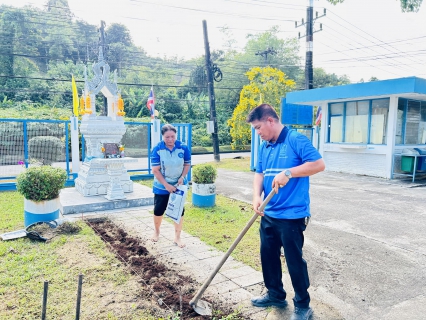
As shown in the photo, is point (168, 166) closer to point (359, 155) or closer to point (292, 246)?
point (292, 246)

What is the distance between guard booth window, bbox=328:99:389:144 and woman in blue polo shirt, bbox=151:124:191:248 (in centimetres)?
949

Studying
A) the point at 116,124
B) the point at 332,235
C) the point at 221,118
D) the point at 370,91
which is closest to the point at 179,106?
the point at 221,118

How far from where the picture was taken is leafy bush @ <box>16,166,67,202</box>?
14.9 feet

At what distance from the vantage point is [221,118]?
33438mm

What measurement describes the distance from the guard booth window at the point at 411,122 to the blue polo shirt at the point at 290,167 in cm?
1027

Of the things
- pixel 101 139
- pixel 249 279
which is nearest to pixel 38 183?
pixel 101 139

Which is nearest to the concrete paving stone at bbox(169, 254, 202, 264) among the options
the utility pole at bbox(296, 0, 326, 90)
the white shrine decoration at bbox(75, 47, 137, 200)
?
the white shrine decoration at bbox(75, 47, 137, 200)

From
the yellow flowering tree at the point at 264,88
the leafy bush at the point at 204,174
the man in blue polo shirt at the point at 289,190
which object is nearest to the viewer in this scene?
the man in blue polo shirt at the point at 289,190

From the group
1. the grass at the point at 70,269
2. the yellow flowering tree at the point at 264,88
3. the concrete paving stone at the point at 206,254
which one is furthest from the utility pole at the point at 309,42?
the concrete paving stone at the point at 206,254

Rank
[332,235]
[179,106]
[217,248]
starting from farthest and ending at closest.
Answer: [179,106] → [332,235] → [217,248]

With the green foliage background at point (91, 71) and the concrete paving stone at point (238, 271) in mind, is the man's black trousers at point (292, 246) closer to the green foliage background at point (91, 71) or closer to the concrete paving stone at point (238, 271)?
the concrete paving stone at point (238, 271)

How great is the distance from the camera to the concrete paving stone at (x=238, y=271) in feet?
10.9

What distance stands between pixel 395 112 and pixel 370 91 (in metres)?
1.16

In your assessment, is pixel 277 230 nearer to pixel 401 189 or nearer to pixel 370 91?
pixel 401 189
